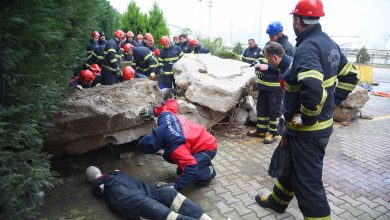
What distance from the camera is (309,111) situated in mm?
2600

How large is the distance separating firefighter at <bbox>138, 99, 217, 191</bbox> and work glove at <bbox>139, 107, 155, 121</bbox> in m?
0.27

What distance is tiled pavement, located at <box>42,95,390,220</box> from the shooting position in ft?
11.0

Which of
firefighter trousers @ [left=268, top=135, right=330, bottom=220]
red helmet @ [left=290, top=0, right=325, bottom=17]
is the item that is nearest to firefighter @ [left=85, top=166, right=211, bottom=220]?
firefighter trousers @ [left=268, top=135, right=330, bottom=220]

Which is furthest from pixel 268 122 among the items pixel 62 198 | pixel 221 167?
pixel 62 198

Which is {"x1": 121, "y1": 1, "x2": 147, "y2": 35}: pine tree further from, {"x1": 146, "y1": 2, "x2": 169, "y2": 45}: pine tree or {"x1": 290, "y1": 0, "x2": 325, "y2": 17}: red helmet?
{"x1": 290, "y1": 0, "x2": 325, "y2": 17}: red helmet

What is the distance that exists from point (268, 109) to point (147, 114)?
2.60 meters

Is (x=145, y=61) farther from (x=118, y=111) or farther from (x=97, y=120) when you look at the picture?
(x=97, y=120)

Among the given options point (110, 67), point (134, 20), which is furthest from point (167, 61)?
point (134, 20)

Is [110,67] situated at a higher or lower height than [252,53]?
lower

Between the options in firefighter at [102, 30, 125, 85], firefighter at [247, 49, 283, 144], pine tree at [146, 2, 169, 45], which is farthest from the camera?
pine tree at [146, 2, 169, 45]

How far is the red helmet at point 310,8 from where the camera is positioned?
277 cm

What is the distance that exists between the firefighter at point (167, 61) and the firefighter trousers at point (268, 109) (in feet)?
12.0

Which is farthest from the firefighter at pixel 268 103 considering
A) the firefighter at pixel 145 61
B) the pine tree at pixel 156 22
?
the pine tree at pixel 156 22

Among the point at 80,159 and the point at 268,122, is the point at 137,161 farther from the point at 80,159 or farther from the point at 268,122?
the point at 268,122
